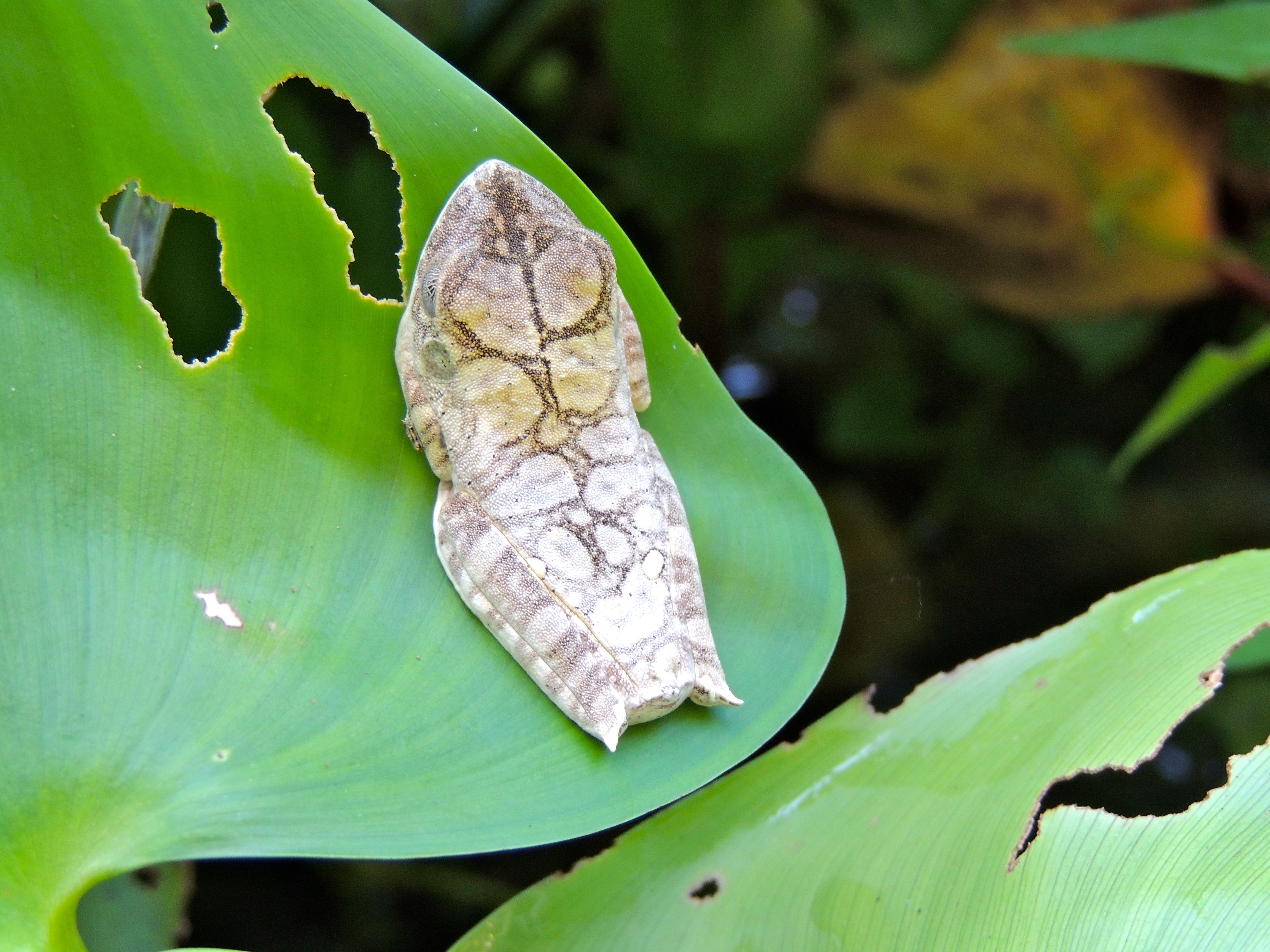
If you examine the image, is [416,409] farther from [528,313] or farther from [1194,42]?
[1194,42]

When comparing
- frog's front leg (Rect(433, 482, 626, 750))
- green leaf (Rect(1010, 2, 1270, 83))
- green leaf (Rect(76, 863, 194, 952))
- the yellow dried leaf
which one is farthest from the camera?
the yellow dried leaf

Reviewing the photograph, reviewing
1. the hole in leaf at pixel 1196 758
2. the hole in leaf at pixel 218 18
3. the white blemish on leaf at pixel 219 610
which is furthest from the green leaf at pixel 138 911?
the hole in leaf at pixel 1196 758

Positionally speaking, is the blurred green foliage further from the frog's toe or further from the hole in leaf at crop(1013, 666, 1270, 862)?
the frog's toe

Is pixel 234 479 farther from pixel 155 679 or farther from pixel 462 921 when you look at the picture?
pixel 462 921

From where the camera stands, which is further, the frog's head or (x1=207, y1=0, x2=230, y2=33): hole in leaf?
the frog's head

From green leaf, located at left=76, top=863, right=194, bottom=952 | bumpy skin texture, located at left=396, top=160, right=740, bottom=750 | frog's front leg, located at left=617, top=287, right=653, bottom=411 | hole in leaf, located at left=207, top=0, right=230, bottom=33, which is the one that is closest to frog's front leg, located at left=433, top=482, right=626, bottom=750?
bumpy skin texture, located at left=396, top=160, right=740, bottom=750

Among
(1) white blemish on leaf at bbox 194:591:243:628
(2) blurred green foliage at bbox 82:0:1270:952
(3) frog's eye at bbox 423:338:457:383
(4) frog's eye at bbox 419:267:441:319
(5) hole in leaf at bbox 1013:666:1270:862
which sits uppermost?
(4) frog's eye at bbox 419:267:441:319
